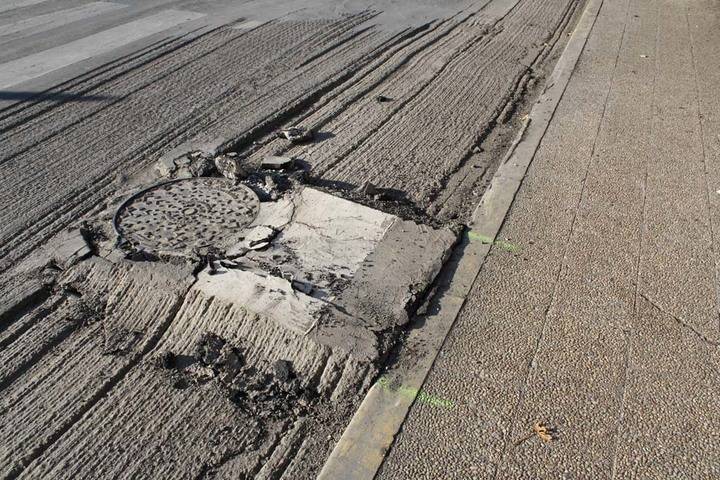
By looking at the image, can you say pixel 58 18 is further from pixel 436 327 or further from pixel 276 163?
pixel 436 327

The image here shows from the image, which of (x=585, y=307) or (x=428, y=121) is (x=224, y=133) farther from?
(x=585, y=307)

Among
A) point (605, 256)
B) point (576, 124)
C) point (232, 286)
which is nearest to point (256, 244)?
point (232, 286)

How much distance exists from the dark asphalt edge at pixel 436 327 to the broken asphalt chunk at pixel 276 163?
176 cm

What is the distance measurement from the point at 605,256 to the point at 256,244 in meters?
2.56

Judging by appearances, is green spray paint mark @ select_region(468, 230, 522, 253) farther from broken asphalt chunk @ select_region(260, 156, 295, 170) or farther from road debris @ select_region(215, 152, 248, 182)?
road debris @ select_region(215, 152, 248, 182)

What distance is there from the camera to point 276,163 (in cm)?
520

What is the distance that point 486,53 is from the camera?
8.39m

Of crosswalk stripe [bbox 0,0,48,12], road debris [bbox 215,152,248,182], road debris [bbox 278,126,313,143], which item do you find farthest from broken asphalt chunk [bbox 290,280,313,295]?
crosswalk stripe [bbox 0,0,48,12]

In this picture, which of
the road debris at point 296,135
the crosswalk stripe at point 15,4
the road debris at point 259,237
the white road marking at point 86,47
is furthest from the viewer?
the crosswalk stripe at point 15,4

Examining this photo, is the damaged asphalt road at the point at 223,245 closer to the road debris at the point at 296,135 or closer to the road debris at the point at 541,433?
the road debris at the point at 296,135

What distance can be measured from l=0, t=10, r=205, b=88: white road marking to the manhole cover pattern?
3822mm

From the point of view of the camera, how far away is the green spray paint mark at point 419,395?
3.14m

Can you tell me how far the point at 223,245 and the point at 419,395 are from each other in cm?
187

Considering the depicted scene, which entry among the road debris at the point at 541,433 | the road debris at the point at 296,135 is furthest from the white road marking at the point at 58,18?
the road debris at the point at 541,433
